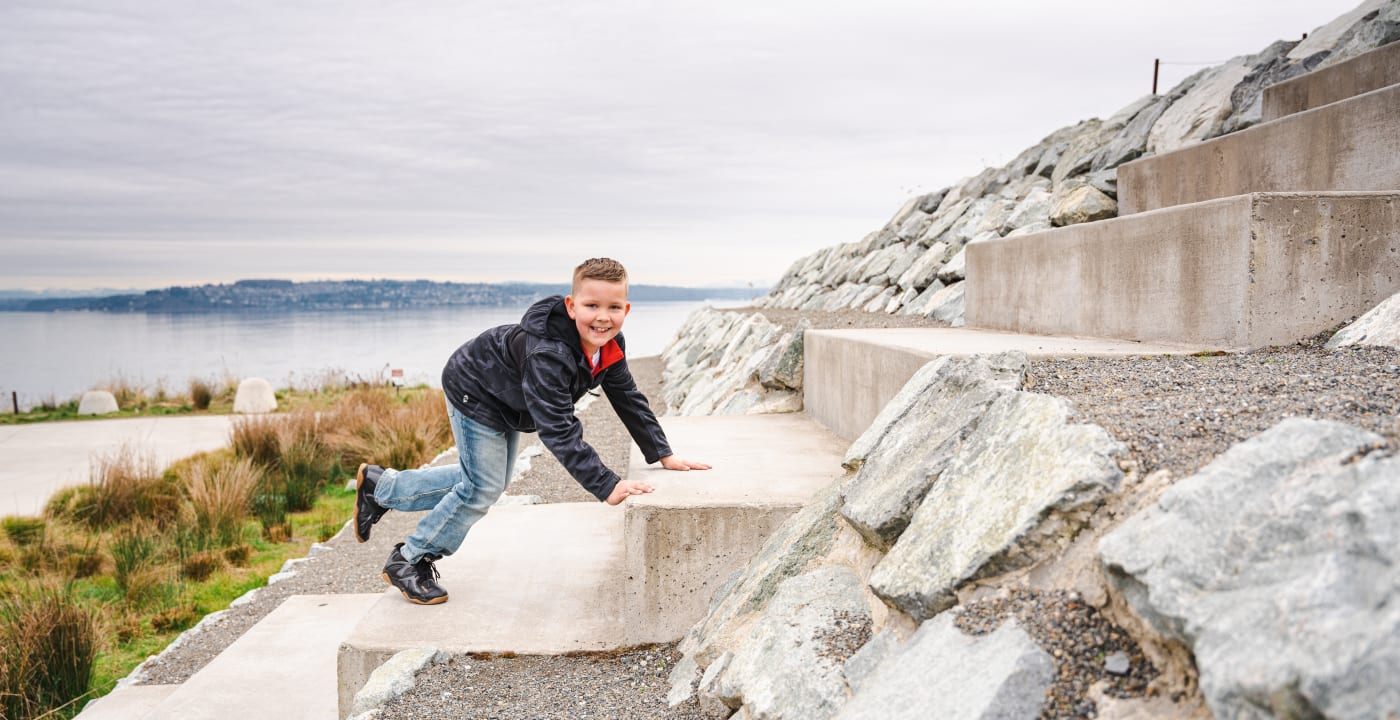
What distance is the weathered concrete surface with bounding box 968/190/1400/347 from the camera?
2.79 metres

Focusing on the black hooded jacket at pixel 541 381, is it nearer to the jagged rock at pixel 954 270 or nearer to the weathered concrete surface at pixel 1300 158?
the weathered concrete surface at pixel 1300 158

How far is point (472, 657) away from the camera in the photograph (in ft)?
8.72

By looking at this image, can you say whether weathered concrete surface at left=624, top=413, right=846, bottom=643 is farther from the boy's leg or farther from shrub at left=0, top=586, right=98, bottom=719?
shrub at left=0, top=586, right=98, bottom=719

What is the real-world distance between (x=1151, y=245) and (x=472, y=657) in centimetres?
280

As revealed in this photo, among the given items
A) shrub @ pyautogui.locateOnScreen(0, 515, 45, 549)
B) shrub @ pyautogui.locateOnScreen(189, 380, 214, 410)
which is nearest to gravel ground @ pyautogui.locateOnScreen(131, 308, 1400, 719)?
shrub @ pyautogui.locateOnScreen(0, 515, 45, 549)

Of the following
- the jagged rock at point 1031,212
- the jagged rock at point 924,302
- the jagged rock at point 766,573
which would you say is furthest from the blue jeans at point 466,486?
the jagged rock at point 1031,212

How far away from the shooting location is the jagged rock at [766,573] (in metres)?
2.30

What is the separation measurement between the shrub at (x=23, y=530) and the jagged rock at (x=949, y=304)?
6537 mm

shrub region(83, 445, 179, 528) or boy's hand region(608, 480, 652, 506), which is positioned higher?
boy's hand region(608, 480, 652, 506)

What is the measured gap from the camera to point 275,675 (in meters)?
3.31

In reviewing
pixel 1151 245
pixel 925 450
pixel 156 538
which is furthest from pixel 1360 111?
pixel 156 538

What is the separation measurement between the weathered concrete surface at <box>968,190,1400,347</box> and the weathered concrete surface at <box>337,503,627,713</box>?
217 centimetres

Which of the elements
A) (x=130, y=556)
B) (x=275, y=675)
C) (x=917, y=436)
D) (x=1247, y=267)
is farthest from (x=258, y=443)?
(x=1247, y=267)

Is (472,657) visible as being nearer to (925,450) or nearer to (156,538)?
(925,450)
